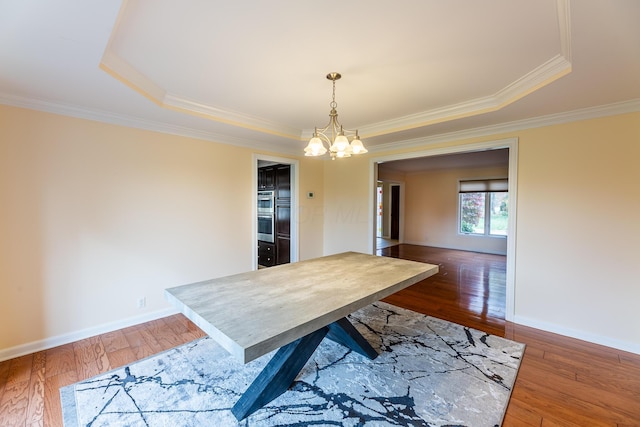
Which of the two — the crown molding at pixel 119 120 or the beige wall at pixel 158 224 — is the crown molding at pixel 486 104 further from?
the crown molding at pixel 119 120

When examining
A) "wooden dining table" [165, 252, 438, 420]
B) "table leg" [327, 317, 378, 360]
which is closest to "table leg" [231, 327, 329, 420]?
"wooden dining table" [165, 252, 438, 420]

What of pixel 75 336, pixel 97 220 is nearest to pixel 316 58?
pixel 97 220

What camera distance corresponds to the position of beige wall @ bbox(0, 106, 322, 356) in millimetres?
2395

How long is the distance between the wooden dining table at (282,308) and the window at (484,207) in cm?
615

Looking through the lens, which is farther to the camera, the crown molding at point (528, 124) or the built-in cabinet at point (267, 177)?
the built-in cabinet at point (267, 177)

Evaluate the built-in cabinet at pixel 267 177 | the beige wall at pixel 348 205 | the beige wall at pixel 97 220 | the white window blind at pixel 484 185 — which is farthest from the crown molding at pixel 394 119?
the white window blind at pixel 484 185

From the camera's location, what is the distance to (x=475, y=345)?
103 inches

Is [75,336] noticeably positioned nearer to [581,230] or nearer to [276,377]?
[276,377]

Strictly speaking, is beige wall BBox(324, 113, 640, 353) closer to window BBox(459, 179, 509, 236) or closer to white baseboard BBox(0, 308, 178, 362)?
white baseboard BBox(0, 308, 178, 362)

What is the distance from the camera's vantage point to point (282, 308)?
1574 mm

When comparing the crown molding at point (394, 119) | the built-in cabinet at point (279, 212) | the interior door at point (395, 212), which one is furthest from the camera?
the interior door at point (395, 212)

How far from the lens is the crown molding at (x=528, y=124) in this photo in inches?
99.5

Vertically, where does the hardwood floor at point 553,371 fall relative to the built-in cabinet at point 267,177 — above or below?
below

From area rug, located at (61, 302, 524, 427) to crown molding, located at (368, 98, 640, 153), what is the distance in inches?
92.6
